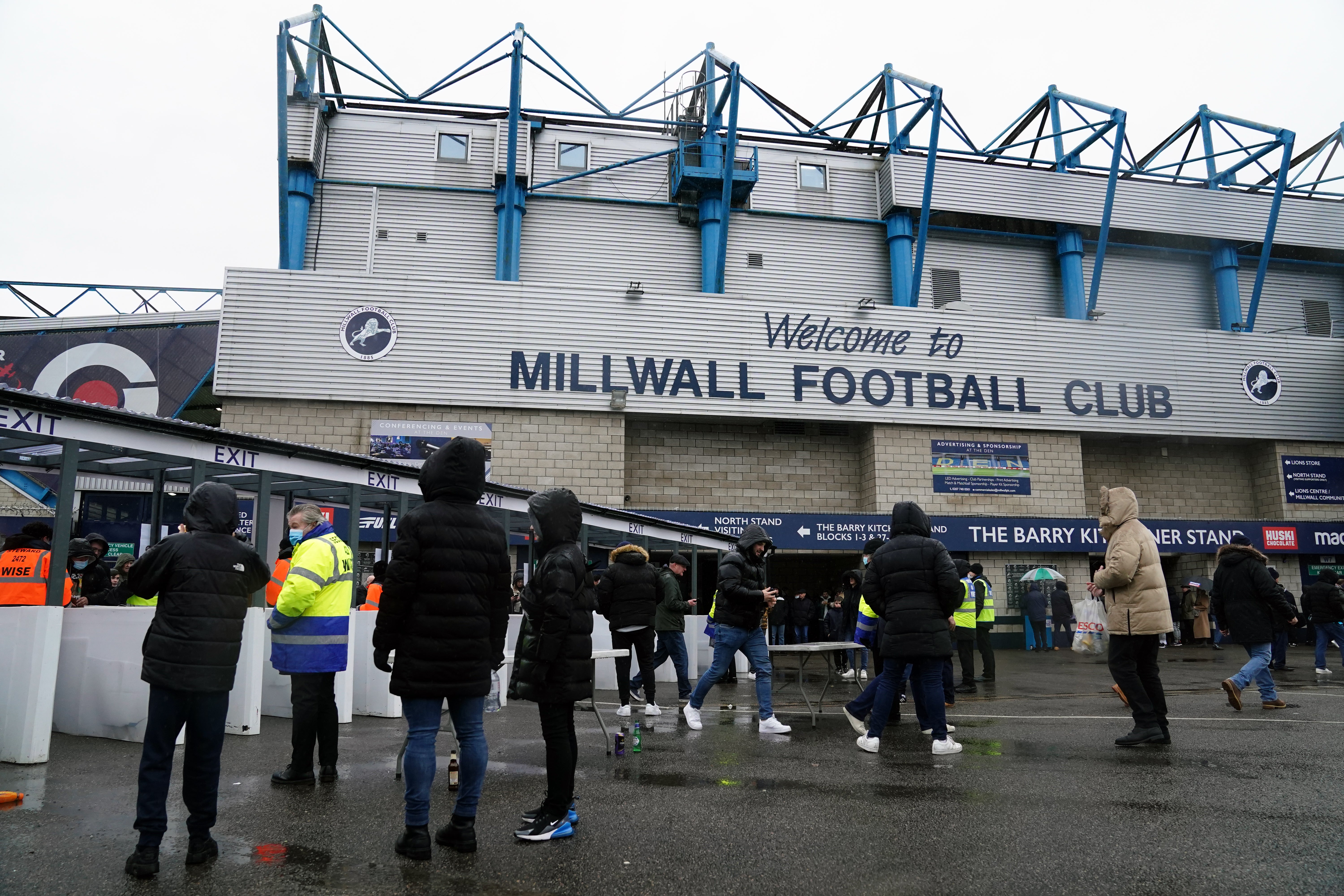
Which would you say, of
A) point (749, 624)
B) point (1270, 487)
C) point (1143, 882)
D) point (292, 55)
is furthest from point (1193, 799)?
point (1270, 487)

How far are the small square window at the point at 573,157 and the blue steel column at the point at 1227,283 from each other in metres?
20.3

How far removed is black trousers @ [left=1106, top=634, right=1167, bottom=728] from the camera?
6453 millimetres

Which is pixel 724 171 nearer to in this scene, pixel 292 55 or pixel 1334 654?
pixel 292 55

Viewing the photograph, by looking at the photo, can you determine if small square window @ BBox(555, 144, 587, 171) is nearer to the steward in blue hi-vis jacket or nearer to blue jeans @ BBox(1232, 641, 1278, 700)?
blue jeans @ BBox(1232, 641, 1278, 700)

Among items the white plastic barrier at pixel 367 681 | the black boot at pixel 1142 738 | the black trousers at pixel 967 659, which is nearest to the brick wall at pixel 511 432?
the black trousers at pixel 967 659

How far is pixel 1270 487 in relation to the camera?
1052 inches

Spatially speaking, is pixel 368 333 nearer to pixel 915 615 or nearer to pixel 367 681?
pixel 367 681

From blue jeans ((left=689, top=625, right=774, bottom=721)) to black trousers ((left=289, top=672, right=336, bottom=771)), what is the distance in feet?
9.63

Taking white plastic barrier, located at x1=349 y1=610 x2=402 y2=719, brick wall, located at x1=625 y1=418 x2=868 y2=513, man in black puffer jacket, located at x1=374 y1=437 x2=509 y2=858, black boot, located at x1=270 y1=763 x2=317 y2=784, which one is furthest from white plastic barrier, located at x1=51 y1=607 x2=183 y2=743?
brick wall, located at x1=625 y1=418 x2=868 y2=513

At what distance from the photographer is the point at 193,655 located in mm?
3918

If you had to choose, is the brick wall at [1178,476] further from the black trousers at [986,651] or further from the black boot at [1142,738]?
the black boot at [1142,738]

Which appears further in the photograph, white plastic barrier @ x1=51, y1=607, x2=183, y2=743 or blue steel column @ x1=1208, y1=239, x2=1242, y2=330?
blue steel column @ x1=1208, y1=239, x2=1242, y2=330

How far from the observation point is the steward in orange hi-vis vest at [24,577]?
22.0 ft

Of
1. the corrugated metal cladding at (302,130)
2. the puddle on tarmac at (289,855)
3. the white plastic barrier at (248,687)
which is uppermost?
the corrugated metal cladding at (302,130)
